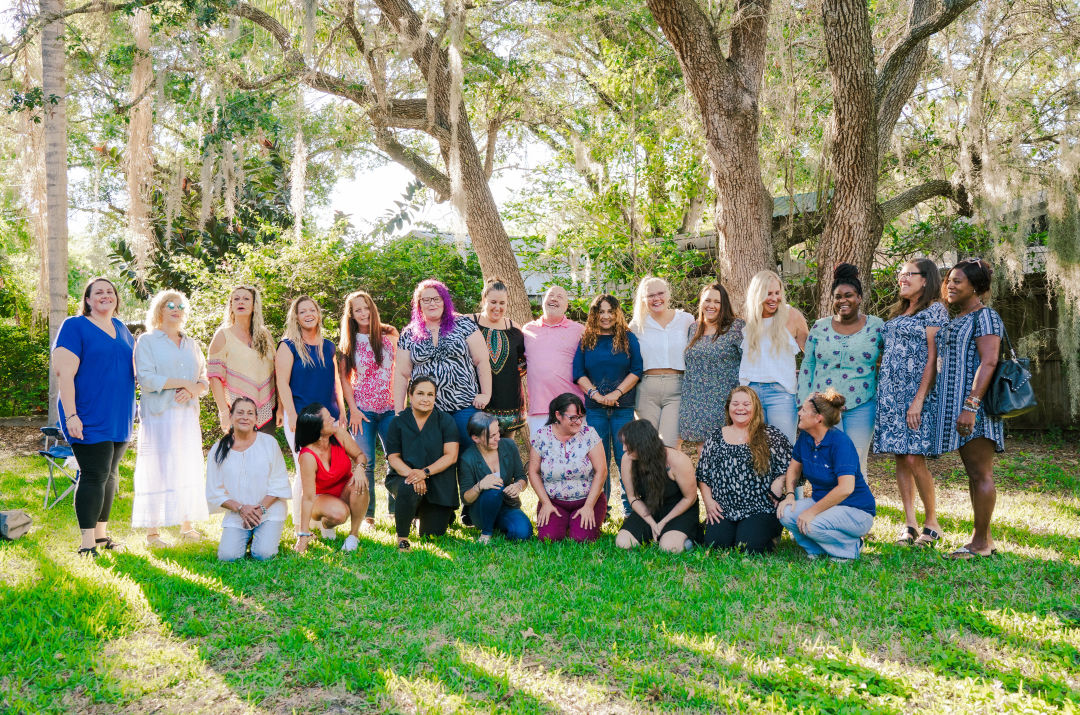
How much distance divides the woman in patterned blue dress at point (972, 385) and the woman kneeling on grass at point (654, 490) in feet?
4.47

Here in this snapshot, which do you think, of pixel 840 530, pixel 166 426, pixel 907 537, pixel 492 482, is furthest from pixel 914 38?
pixel 166 426

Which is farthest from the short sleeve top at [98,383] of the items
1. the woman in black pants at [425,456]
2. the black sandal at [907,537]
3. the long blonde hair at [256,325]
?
the black sandal at [907,537]

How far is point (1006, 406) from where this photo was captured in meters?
3.70

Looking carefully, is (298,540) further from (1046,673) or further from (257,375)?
(1046,673)

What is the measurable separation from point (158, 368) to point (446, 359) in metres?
1.74

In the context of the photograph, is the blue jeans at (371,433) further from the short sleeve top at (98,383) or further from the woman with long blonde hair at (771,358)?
the woman with long blonde hair at (771,358)

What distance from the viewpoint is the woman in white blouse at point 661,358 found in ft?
15.7

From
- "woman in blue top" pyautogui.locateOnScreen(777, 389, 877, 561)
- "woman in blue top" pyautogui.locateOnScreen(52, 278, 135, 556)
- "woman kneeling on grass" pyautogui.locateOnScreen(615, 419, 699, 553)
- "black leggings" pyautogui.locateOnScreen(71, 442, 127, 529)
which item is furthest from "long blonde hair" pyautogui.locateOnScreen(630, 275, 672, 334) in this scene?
"black leggings" pyautogui.locateOnScreen(71, 442, 127, 529)

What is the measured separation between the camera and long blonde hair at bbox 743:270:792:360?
450cm

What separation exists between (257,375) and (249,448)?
0.58 meters

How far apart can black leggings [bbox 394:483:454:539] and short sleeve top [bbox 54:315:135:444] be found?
165cm

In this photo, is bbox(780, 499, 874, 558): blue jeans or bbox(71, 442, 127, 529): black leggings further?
bbox(71, 442, 127, 529): black leggings

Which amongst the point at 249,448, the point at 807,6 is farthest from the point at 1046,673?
the point at 807,6

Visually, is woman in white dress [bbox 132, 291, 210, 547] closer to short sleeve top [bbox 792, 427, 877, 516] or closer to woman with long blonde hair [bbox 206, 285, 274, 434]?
woman with long blonde hair [bbox 206, 285, 274, 434]
